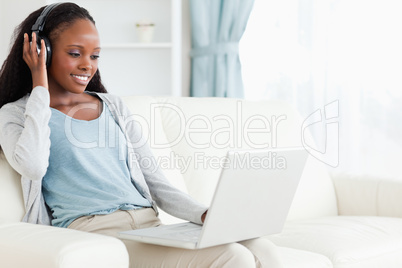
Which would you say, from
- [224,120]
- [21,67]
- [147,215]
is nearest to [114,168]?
[147,215]

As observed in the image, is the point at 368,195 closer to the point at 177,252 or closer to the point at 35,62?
the point at 177,252

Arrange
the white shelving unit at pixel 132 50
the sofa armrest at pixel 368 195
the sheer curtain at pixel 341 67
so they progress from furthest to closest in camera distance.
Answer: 1. the white shelving unit at pixel 132 50
2. the sheer curtain at pixel 341 67
3. the sofa armrest at pixel 368 195

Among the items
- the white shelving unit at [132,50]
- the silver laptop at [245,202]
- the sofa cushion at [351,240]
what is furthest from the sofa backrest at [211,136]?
the white shelving unit at [132,50]

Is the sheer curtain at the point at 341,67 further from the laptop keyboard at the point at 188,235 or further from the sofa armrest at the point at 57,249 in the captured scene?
the sofa armrest at the point at 57,249

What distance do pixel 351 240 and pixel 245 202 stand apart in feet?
2.43

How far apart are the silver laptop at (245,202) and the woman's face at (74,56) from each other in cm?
49

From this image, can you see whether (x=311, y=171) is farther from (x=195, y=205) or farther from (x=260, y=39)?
(x=260, y=39)

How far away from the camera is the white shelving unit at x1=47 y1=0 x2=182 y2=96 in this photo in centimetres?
346

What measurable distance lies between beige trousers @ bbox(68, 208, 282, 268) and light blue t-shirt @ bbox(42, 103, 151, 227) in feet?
0.09

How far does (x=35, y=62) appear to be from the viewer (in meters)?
1.59

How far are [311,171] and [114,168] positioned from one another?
3.51ft

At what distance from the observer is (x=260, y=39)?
3461mm

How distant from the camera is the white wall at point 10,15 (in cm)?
328

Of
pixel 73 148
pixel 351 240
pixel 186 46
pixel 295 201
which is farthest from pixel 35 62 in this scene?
pixel 186 46
